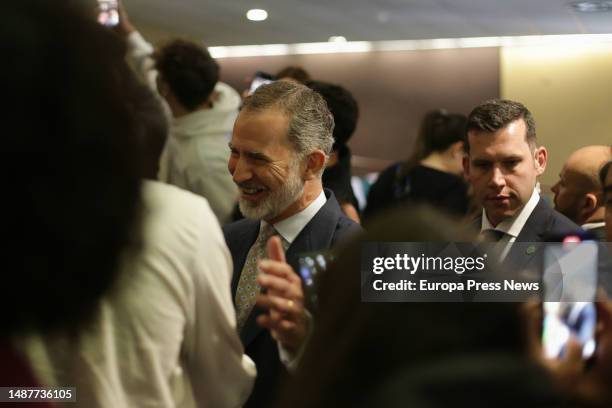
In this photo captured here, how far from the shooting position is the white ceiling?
4.42 metres

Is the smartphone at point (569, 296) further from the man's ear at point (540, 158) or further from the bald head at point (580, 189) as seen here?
the bald head at point (580, 189)

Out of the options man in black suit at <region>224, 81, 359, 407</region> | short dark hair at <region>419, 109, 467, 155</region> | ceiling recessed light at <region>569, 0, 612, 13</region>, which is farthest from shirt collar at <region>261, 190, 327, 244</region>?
ceiling recessed light at <region>569, 0, 612, 13</region>

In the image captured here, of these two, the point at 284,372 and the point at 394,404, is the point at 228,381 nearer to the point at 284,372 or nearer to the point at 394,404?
the point at 284,372

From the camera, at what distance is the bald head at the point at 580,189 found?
1.90 m

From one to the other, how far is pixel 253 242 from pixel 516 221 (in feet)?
1.77

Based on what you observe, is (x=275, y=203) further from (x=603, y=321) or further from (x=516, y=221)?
(x=603, y=321)

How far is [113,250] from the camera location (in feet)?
1.68

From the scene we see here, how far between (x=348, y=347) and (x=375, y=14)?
201 inches

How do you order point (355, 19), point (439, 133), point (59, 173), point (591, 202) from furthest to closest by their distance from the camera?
1. point (355, 19)
2. point (439, 133)
3. point (591, 202)
4. point (59, 173)

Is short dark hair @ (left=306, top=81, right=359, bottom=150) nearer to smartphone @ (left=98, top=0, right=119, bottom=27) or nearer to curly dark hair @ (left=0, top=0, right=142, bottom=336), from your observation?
smartphone @ (left=98, top=0, right=119, bottom=27)

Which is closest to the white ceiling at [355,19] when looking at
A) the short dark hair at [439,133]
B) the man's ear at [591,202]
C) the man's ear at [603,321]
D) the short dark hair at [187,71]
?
the short dark hair at [439,133]

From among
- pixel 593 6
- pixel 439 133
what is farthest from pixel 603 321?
pixel 593 6

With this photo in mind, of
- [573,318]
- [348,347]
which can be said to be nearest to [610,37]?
[573,318]

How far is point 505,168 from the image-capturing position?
171 centimetres
